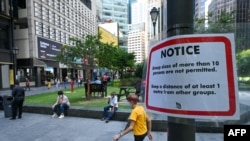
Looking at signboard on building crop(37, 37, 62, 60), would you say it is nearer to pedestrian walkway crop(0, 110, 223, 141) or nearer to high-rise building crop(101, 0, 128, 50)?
pedestrian walkway crop(0, 110, 223, 141)

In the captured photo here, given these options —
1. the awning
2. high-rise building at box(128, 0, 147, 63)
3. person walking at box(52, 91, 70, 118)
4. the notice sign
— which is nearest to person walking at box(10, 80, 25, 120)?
person walking at box(52, 91, 70, 118)

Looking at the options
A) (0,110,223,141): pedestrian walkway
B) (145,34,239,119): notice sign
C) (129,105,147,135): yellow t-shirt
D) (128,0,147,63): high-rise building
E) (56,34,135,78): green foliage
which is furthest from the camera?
(56,34,135,78): green foliage

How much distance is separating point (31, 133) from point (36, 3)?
30881 millimetres

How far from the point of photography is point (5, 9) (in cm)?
2947

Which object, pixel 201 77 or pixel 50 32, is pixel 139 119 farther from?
pixel 50 32

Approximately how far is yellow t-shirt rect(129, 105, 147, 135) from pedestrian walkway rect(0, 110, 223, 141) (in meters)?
2.90

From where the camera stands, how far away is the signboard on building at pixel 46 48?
116ft

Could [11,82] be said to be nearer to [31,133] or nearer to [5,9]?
[5,9]

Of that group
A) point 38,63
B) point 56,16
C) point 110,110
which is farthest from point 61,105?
point 56,16

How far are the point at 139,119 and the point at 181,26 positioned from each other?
3176 mm

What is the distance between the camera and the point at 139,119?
4516 millimetres

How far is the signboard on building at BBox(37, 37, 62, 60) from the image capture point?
3550cm

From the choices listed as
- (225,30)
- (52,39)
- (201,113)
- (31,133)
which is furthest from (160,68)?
(52,39)

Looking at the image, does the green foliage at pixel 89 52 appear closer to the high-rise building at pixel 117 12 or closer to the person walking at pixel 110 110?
the person walking at pixel 110 110
